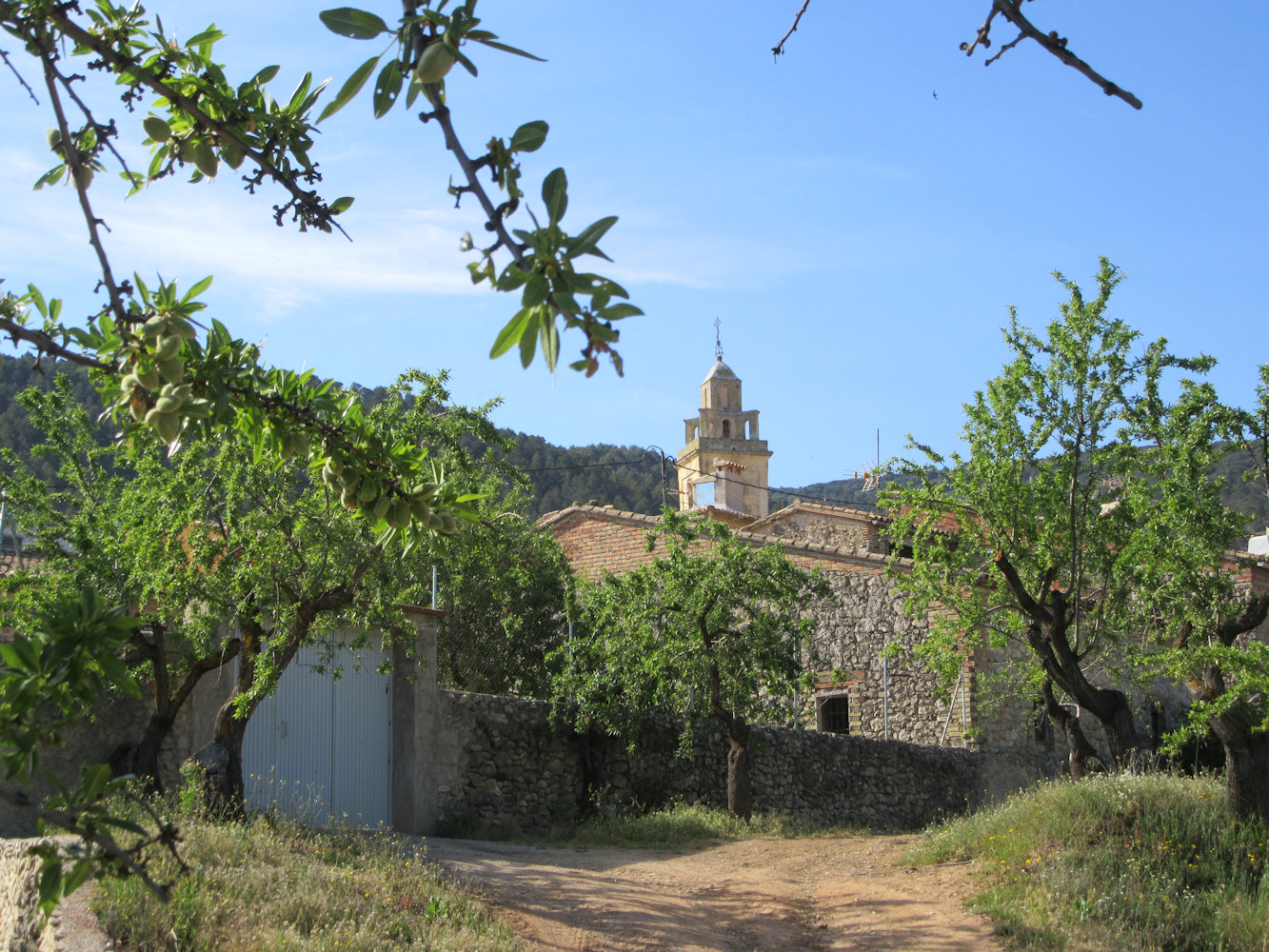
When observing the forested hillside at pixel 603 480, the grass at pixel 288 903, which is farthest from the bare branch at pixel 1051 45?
the forested hillside at pixel 603 480

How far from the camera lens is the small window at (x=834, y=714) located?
21.1 m

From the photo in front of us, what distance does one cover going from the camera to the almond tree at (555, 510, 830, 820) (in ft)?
48.1

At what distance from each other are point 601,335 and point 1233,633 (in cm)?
1110

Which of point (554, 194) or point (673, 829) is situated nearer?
point (554, 194)

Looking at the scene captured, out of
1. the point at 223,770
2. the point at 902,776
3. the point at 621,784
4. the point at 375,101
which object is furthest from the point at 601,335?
the point at 902,776

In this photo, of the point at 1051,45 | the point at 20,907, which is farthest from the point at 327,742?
the point at 1051,45

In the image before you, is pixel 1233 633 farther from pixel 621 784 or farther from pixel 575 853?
pixel 621 784

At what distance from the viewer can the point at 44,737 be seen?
2402mm

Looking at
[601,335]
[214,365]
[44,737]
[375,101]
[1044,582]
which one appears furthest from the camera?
[1044,582]

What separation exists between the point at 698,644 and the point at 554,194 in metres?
13.3

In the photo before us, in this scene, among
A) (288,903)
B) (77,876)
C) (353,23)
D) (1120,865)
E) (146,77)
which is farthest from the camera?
(1120,865)

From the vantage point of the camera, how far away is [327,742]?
12.7 meters

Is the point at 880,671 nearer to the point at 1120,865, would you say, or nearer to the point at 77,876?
the point at 1120,865

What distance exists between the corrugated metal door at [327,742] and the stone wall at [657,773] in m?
0.88
